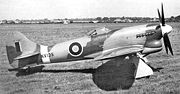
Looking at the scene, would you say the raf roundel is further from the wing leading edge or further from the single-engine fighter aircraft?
the wing leading edge

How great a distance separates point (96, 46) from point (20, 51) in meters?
3.22

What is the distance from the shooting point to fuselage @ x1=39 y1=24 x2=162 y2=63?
8.65 meters

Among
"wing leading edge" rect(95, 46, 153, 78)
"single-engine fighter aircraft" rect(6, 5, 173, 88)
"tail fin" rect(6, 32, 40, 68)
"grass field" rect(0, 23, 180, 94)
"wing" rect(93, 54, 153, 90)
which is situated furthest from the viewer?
"tail fin" rect(6, 32, 40, 68)

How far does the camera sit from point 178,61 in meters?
10.6

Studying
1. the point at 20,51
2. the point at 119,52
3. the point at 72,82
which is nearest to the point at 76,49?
the point at 72,82

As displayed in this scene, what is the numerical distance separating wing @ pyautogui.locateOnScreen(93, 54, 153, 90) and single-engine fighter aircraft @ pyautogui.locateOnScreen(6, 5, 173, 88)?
55 cm

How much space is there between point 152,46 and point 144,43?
0.33 metres

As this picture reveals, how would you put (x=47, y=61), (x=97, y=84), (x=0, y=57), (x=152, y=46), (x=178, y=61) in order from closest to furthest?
(x=97, y=84), (x=152, y=46), (x=47, y=61), (x=178, y=61), (x=0, y=57)

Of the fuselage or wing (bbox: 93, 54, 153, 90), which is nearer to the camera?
wing (bbox: 93, 54, 153, 90)

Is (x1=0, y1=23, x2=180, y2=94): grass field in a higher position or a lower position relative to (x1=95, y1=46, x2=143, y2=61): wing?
lower

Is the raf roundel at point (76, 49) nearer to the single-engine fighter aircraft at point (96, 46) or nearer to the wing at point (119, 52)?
the single-engine fighter aircraft at point (96, 46)

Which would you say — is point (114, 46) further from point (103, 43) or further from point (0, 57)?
point (0, 57)

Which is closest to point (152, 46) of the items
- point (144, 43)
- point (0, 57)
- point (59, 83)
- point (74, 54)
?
point (144, 43)

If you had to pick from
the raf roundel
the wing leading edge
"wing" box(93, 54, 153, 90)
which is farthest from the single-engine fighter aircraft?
"wing" box(93, 54, 153, 90)
